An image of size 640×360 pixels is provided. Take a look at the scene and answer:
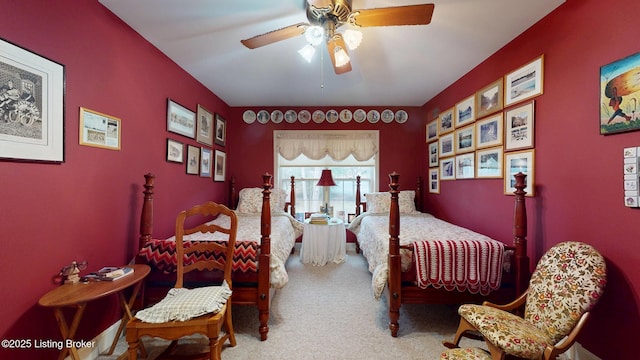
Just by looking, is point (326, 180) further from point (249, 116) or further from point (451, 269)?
point (451, 269)

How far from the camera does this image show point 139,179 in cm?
222

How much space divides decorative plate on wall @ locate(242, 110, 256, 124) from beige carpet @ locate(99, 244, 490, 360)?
9.40ft

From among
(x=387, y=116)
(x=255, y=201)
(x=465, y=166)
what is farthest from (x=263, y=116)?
(x=465, y=166)

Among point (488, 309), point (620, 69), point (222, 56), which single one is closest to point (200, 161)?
point (222, 56)

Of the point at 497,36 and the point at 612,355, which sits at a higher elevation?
the point at 497,36

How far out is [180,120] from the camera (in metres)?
2.87

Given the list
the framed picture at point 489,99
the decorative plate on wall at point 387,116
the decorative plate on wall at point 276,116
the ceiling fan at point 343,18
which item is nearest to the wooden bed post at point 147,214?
the ceiling fan at point 343,18

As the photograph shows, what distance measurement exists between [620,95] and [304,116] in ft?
11.9

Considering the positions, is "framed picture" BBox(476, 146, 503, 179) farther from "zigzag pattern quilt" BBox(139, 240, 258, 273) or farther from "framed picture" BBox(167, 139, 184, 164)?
"framed picture" BBox(167, 139, 184, 164)

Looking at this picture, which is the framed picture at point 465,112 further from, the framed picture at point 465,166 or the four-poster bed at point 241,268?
the four-poster bed at point 241,268

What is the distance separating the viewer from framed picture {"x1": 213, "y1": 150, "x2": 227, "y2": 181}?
383 centimetres

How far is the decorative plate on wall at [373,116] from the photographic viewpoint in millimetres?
4374

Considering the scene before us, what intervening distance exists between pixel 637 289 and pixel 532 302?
0.51 m

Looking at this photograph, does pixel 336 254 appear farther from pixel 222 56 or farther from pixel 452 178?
pixel 222 56
